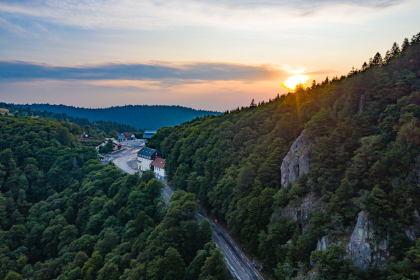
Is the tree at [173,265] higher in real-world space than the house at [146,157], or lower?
A: lower

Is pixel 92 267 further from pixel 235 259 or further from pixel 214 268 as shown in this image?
pixel 235 259

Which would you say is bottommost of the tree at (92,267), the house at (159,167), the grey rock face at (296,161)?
the tree at (92,267)

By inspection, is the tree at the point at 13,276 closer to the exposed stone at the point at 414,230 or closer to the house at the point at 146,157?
the house at the point at 146,157

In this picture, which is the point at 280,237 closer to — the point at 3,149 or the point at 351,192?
the point at 351,192

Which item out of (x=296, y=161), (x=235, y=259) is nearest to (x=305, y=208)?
(x=296, y=161)

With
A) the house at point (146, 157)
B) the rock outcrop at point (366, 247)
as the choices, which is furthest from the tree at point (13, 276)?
the rock outcrop at point (366, 247)

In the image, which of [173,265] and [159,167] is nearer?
[173,265]
